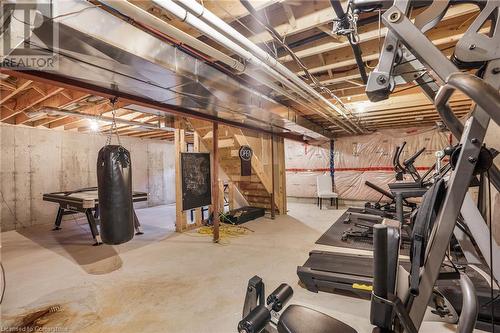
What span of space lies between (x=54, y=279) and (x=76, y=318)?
3.21 feet

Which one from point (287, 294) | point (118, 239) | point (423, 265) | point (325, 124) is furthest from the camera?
point (325, 124)

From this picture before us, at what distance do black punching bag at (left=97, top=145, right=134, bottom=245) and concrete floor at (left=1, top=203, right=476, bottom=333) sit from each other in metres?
0.62

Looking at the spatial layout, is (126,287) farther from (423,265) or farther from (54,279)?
(423,265)

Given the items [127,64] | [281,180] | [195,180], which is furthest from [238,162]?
[127,64]

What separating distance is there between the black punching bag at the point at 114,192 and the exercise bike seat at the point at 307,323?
161cm

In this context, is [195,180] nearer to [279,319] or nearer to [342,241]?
[342,241]

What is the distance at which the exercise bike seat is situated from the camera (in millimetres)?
1080

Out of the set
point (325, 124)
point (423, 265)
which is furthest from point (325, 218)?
point (423, 265)

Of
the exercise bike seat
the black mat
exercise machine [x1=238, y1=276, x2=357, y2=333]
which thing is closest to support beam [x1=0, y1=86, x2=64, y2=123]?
exercise machine [x1=238, y1=276, x2=357, y2=333]

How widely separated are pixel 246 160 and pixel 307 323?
372cm

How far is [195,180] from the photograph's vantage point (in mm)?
4301

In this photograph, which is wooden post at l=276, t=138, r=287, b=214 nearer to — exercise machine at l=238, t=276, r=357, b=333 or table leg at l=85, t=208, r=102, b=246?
table leg at l=85, t=208, r=102, b=246

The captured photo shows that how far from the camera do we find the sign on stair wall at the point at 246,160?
15.1ft

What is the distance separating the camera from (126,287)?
2344 millimetres
